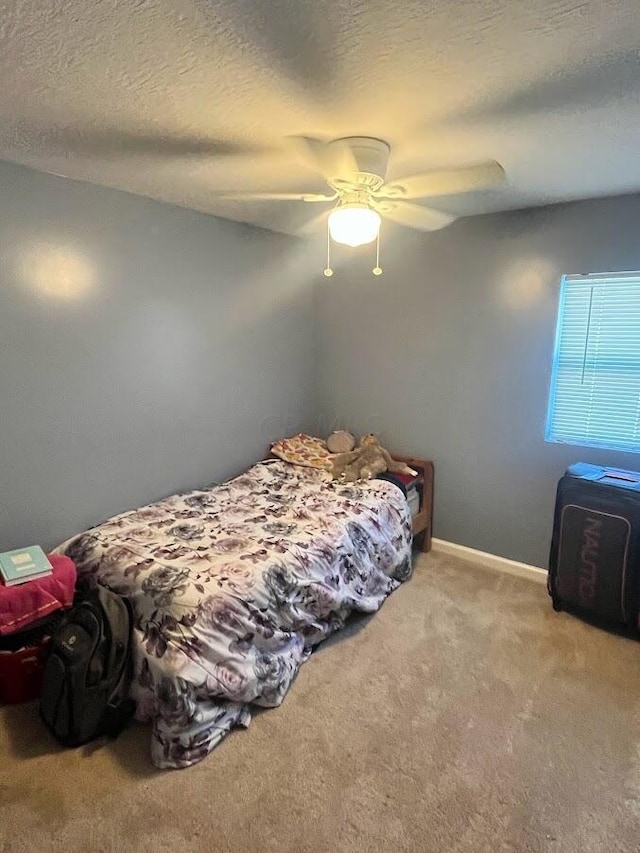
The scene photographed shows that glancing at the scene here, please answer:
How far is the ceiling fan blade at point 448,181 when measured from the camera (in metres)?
1.72

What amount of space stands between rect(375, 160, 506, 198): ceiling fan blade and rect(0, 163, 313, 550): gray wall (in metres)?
1.34

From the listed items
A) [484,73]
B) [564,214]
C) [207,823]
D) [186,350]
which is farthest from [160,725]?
[564,214]

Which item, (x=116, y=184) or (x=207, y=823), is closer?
(x=207, y=823)

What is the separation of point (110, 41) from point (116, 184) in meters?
1.29

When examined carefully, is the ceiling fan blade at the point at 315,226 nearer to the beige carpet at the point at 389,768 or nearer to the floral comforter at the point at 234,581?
the floral comforter at the point at 234,581

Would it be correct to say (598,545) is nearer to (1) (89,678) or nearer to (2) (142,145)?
(1) (89,678)

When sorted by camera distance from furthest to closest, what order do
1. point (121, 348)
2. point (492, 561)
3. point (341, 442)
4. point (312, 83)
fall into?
point (341, 442)
point (492, 561)
point (121, 348)
point (312, 83)

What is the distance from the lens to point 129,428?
8.93 feet

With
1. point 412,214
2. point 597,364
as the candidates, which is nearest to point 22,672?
point 412,214

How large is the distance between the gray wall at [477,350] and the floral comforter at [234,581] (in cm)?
57

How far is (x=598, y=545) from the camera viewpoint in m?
2.53

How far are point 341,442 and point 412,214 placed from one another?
5.34 ft

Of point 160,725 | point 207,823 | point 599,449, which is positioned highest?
point 599,449

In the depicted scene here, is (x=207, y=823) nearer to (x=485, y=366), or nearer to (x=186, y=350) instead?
(x=186, y=350)
